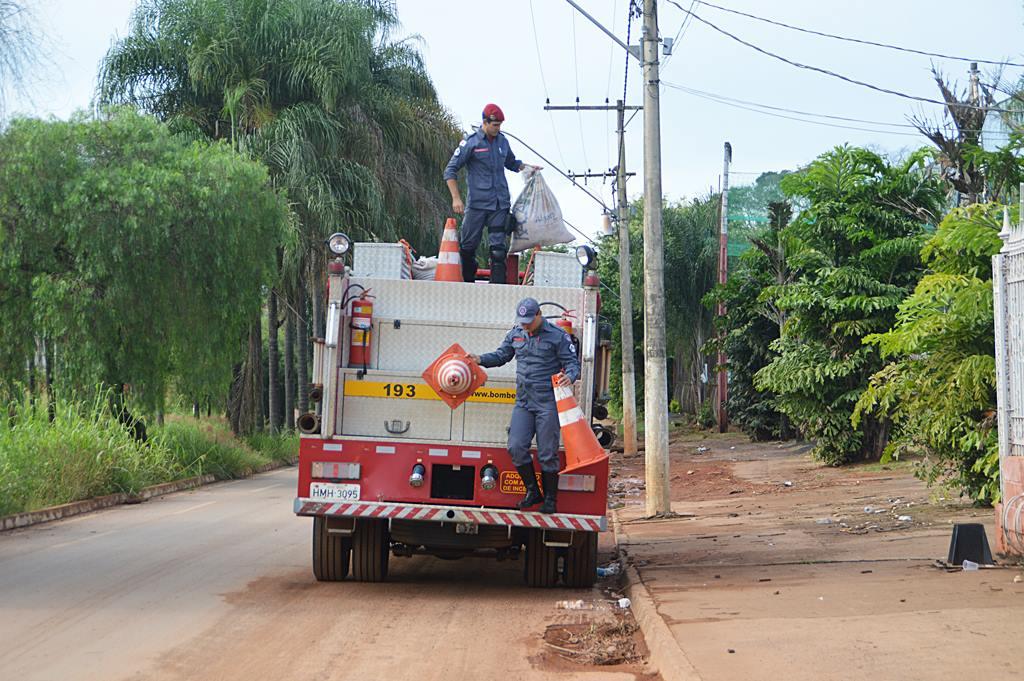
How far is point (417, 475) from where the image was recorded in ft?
31.9

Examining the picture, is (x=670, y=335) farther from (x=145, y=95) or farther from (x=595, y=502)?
(x=595, y=502)

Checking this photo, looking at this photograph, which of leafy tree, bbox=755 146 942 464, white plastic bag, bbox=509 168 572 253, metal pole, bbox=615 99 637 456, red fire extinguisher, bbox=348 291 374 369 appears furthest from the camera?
metal pole, bbox=615 99 637 456

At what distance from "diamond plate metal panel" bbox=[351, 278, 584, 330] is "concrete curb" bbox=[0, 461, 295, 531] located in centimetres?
798

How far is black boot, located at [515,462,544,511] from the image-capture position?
967 cm

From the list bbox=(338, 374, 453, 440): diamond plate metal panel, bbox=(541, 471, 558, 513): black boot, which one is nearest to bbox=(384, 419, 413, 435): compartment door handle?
bbox=(338, 374, 453, 440): diamond plate metal panel

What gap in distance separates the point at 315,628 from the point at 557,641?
1.72 metres

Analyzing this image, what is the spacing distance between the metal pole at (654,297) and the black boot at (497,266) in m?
4.84

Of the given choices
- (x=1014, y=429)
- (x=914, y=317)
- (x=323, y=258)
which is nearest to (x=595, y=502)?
(x=1014, y=429)

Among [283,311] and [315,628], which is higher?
[283,311]

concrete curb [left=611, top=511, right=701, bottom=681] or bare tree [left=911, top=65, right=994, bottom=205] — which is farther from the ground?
bare tree [left=911, top=65, right=994, bottom=205]

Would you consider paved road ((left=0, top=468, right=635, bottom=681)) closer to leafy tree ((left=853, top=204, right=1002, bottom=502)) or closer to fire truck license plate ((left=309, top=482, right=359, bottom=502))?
fire truck license plate ((left=309, top=482, right=359, bottom=502))

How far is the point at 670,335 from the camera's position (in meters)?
53.2

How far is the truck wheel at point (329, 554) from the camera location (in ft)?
34.0

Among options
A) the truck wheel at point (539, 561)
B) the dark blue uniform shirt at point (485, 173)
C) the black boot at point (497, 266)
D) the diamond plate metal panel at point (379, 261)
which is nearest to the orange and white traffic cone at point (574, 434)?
the truck wheel at point (539, 561)
